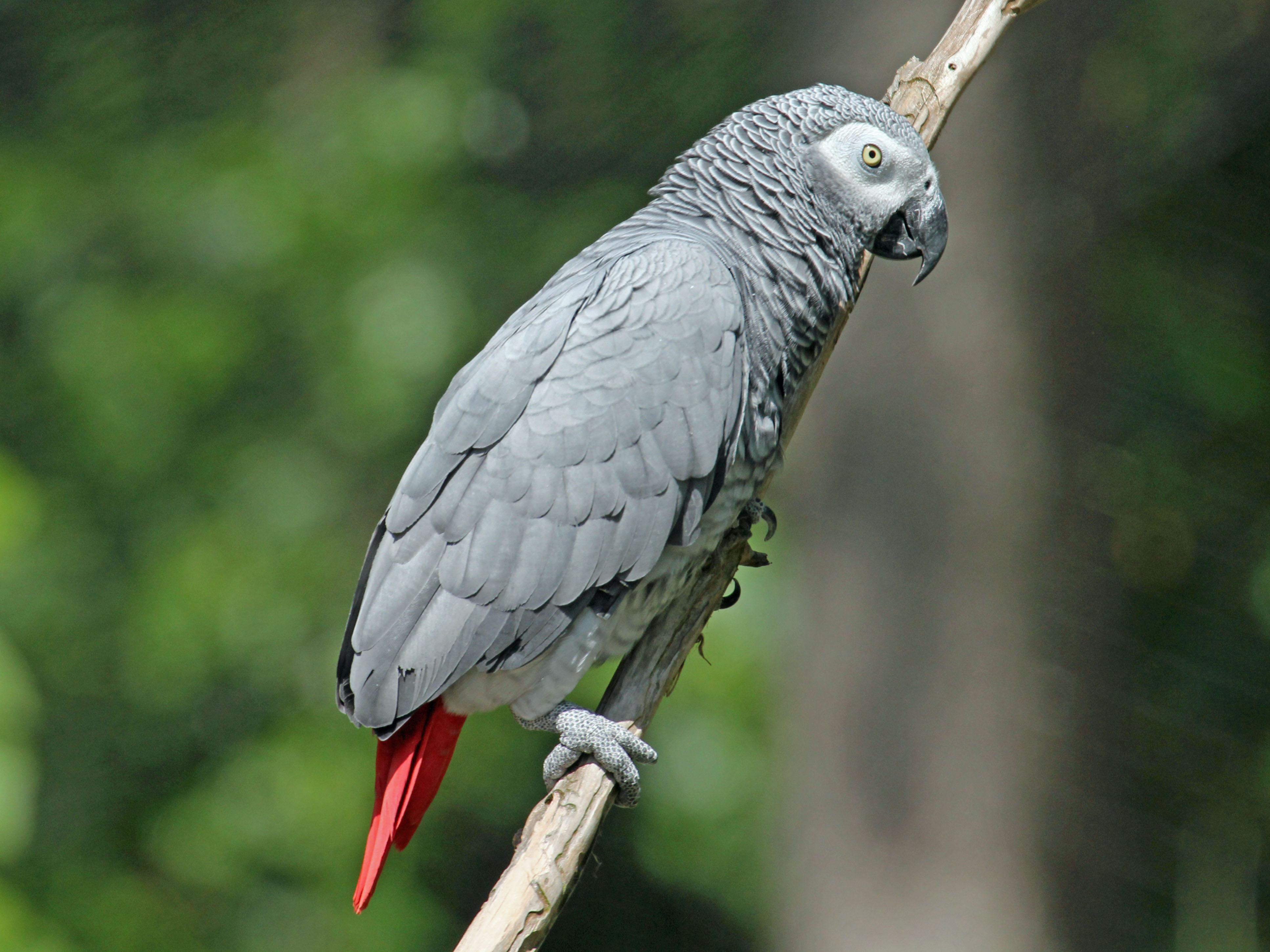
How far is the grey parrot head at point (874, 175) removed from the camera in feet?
5.18

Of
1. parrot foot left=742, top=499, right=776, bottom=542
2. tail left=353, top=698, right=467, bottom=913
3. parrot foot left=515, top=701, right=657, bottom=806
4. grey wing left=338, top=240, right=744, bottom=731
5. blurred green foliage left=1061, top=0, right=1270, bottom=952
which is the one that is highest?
blurred green foliage left=1061, top=0, right=1270, bottom=952

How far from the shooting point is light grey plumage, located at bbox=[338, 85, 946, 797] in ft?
4.84

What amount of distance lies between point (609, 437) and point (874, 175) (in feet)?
1.98

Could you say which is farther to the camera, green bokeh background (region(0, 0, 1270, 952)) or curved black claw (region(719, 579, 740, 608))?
green bokeh background (region(0, 0, 1270, 952))

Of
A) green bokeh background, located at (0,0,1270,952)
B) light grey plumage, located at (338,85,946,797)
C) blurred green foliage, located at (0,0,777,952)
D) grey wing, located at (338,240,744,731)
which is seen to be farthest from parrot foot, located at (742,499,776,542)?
blurred green foliage, located at (0,0,777,952)

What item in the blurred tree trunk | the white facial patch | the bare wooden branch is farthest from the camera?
the blurred tree trunk

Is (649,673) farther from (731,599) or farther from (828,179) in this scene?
(828,179)

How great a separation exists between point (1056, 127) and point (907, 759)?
1.62m

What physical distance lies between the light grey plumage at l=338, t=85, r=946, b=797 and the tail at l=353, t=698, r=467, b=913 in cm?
5

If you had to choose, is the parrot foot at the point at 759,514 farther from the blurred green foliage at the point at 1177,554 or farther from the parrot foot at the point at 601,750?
the blurred green foliage at the point at 1177,554

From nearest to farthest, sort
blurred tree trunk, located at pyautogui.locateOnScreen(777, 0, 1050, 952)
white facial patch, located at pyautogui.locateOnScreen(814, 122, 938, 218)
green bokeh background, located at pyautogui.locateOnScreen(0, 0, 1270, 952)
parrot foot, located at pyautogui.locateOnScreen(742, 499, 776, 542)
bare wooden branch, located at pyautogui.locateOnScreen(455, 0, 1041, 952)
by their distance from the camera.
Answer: bare wooden branch, located at pyautogui.locateOnScreen(455, 0, 1041, 952)
white facial patch, located at pyautogui.locateOnScreen(814, 122, 938, 218)
parrot foot, located at pyautogui.locateOnScreen(742, 499, 776, 542)
blurred tree trunk, located at pyautogui.locateOnScreen(777, 0, 1050, 952)
green bokeh background, located at pyautogui.locateOnScreen(0, 0, 1270, 952)

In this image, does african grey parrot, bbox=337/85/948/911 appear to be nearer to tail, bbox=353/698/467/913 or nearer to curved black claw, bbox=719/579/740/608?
tail, bbox=353/698/467/913

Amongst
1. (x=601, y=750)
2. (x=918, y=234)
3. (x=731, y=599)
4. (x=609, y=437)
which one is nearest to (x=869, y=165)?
(x=918, y=234)

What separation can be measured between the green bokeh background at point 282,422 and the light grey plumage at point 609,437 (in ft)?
4.00
